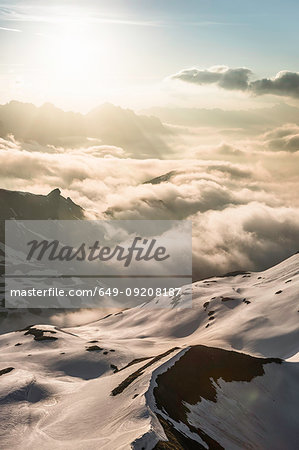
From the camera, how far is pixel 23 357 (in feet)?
354

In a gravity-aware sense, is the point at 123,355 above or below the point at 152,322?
above

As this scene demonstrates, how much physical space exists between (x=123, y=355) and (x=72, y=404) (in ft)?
158

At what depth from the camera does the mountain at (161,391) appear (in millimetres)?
49062

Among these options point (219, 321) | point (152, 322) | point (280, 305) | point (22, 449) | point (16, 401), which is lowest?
point (152, 322)

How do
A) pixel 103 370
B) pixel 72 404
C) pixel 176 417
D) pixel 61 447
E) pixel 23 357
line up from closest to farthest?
pixel 61 447 < pixel 176 417 < pixel 72 404 < pixel 103 370 < pixel 23 357

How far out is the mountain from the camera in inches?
1932

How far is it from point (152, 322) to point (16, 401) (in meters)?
105

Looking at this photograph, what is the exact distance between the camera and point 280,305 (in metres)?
132

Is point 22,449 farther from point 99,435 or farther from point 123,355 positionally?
point 123,355

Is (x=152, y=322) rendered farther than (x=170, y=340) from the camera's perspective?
Yes

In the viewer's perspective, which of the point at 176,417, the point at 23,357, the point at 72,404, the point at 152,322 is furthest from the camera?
the point at 152,322

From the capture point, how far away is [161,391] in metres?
57.8

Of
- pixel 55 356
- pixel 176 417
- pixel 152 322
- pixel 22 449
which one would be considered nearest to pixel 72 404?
pixel 22 449

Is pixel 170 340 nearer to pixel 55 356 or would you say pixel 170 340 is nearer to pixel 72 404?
pixel 55 356
